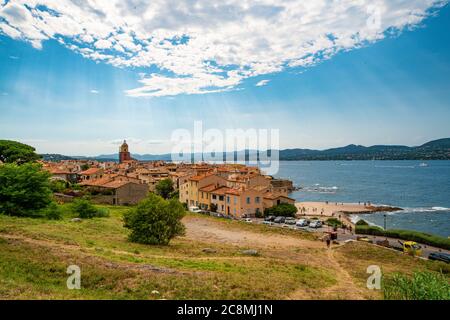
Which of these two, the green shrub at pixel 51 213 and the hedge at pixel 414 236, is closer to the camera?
the green shrub at pixel 51 213

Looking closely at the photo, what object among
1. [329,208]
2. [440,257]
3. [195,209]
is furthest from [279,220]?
[329,208]

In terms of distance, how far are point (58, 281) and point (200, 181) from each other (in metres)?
52.7

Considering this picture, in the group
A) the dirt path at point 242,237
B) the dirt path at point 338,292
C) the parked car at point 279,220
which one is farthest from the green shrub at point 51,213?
the parked car at point 279,220

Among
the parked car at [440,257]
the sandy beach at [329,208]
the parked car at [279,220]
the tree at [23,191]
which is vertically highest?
the tree at [23,191]

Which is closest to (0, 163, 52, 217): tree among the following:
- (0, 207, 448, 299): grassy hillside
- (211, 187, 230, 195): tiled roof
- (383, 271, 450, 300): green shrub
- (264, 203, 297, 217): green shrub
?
(0, 207, 448, 299): grassy hillside

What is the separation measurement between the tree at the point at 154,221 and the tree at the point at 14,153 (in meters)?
44.6

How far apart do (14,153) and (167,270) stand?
6026 cm

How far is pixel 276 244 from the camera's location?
1363 inches

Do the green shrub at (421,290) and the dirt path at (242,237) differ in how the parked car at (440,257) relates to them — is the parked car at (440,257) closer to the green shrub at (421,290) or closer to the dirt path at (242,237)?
the dirt path at (242,237)

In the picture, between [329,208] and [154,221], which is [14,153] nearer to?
[154,221]

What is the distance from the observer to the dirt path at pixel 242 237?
3472 centimetres

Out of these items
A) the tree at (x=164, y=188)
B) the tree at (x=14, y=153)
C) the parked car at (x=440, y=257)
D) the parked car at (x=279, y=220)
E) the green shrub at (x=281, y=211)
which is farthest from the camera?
the tree at (x=164, y=188)

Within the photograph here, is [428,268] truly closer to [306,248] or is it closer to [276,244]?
[306,248]

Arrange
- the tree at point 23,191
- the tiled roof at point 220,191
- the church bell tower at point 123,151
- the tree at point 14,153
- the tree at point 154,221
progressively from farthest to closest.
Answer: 1. the church bell tower at point 123,151
2. the tree at point 14,153
3. the tiled roof at point 220,191
4. the tree at point 23,191
5. the tree at point 154,221
